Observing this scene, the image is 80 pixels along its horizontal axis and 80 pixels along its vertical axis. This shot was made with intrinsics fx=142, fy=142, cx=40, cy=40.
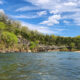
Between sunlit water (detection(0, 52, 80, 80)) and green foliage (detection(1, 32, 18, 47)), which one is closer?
sunlit water (detection(0, 52, 80, 80))

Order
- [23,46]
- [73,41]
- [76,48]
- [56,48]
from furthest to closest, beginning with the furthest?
1. [73,41]
2. [76,48]
3. [56,48]
4. [23,46]

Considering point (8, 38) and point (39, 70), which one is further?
point (8, 38)

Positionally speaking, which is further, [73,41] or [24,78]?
[73,41]

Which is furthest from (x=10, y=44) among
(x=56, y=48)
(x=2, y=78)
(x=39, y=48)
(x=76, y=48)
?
(x=2, y=78)

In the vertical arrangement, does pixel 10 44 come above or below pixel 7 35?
below

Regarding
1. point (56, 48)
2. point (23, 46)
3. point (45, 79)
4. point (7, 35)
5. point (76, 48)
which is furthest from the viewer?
point (76, 48)

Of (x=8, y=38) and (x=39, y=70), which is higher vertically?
(x=8, y=38)

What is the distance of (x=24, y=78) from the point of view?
2069 cm

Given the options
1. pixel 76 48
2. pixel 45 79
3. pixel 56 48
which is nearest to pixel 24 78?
pixel 45 79

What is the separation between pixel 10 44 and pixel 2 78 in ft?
380

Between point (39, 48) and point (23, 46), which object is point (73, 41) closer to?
point (39, 48)

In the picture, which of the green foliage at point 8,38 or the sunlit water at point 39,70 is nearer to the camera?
the sunlit water at point 39,70

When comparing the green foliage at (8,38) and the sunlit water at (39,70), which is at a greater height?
the green foliage at (8,38)

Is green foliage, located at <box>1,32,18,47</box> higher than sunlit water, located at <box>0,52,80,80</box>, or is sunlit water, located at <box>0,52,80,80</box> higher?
green foliage, located at <box>1,32,18,47</box>
